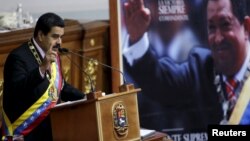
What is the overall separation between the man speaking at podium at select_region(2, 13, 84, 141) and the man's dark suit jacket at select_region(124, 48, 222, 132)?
4.54 feet

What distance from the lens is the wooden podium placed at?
81.6 inches

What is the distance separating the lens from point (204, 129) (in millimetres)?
3805

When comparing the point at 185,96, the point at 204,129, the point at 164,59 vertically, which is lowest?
the point at 204,129

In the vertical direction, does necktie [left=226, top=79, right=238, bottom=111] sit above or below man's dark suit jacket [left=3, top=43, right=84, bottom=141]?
below

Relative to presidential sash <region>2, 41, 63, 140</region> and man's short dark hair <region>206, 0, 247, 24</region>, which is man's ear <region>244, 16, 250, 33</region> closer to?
man's short dark hair <region>206, 0, 247, 24</region>

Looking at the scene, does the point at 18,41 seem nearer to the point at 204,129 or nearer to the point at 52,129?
the point at 52,129

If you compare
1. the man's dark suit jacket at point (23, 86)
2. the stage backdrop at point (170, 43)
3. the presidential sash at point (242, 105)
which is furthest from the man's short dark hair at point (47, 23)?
the presidential sash at point (242, 105)

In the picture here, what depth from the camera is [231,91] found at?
383 cm

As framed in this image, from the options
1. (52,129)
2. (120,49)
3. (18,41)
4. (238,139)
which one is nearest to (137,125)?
(52,129)

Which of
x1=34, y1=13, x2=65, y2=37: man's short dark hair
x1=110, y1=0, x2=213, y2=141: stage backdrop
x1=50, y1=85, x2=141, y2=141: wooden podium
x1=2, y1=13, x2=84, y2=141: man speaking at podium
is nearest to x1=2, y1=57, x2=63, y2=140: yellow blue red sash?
x1=2, y1=13, x2=84, y2=141: man speaking at podium

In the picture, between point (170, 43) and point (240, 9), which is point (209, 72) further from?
point (240, 9)

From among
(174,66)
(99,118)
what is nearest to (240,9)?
(174,66)

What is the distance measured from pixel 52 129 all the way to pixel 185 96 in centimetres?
171

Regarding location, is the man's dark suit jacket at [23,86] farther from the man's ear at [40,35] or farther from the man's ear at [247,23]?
the man's ear at [247,23]
